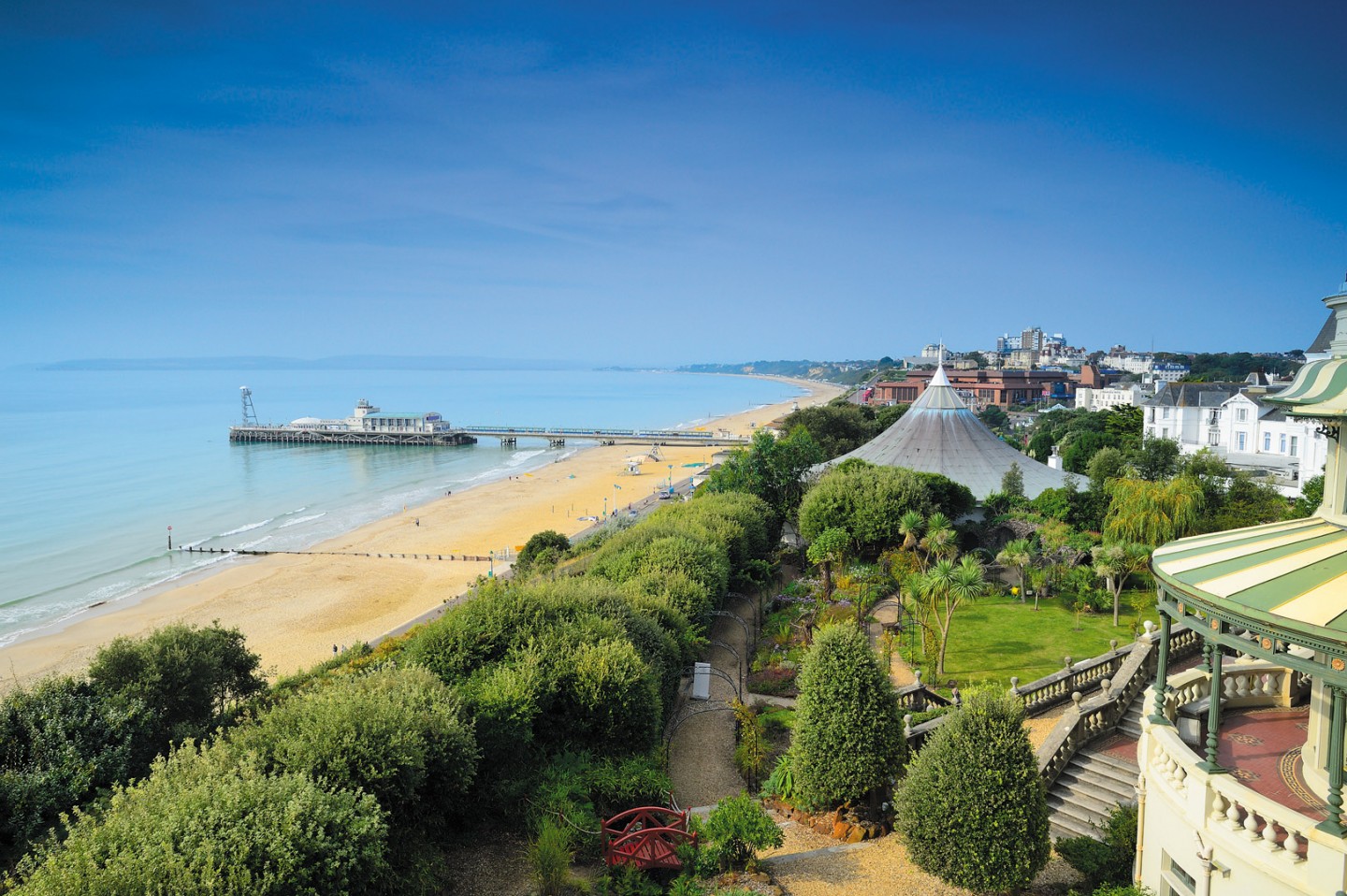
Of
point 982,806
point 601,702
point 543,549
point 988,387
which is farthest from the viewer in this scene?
point 988,387

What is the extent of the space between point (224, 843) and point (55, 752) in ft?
26.1

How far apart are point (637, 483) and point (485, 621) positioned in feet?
179

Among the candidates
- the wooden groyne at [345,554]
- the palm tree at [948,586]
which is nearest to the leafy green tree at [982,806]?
the palm tree at [948,586]

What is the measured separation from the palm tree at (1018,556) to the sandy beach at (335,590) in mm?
24269

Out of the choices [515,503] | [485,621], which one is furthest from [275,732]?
[515,503]

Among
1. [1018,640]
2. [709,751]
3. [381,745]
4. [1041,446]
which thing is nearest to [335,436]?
[1041,446]

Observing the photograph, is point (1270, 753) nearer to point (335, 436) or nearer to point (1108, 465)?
point (1108, 465)

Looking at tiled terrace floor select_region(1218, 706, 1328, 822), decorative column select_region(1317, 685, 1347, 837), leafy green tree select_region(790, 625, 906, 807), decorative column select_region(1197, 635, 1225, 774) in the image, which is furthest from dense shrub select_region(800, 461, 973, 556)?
decorative column select_region(1317, 685, 1347, 837)

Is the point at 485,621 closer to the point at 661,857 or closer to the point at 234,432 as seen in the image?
the point at 661,857

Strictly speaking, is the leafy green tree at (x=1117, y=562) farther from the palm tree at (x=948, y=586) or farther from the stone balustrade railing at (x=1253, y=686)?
the stone balustrade railing at (x=1253, y=686)

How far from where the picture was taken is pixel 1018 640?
2219cm

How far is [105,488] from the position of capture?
63906 mm

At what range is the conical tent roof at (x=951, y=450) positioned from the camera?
38.4 meters

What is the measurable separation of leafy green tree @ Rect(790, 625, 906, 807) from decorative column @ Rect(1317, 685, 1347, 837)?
22.2 feet
